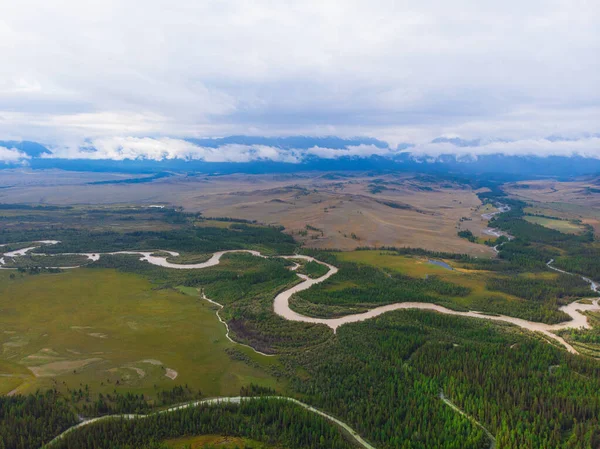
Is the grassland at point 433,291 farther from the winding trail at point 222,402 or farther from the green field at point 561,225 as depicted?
the green field at point 561,225

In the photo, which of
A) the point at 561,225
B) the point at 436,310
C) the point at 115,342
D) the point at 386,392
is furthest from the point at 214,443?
→ the point at 561,225

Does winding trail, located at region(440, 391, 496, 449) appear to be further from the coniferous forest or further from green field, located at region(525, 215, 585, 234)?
green field, located at region(525, 215, 585, 234)

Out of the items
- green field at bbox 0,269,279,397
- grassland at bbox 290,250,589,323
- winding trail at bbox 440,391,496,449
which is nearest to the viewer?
winding trail at bbox 440,391,496,449

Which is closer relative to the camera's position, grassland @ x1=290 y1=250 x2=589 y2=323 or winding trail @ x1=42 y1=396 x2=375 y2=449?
winding trail @ x1=42 y1=396 x2=375 y2=449

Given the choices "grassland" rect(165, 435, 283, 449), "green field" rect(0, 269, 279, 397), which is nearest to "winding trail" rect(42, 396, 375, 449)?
"green field" rect(0, 269, 279, 397)

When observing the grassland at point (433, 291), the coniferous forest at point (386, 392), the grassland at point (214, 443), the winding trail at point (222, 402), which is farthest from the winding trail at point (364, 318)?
the grassland at point (214, 443)

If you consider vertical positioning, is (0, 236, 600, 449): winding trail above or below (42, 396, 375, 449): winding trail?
above

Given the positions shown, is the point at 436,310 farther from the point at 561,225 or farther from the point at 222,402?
the point at 561,225

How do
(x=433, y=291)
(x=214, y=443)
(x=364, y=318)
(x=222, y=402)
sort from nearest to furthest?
(x=214, y=443)
(x=222, y=402)
(x=364, y=318)
(x=433, y=291)

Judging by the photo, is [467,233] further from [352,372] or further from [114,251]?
[114,251]
